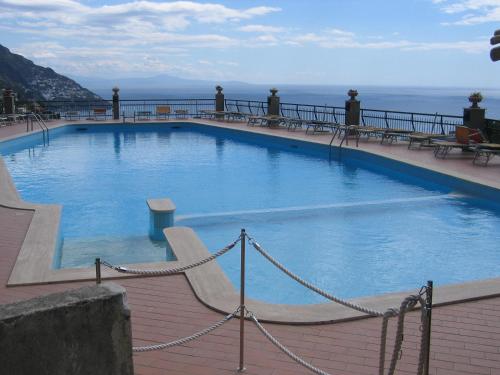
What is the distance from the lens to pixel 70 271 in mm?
5188

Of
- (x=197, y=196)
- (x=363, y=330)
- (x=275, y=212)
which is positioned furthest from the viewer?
(x=197, y=196)

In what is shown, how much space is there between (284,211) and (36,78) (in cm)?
5757

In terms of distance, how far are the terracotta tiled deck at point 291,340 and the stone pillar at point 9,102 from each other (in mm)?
17139

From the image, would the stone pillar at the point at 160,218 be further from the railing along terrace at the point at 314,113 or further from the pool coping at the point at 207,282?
the railing along terrace at the point at 314,113

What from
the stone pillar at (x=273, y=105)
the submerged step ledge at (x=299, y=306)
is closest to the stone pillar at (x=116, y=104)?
the stone pillar at (x=273, y=105)

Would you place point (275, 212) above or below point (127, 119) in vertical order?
below

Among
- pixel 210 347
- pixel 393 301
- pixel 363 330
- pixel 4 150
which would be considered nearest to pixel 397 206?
pixel 393 301

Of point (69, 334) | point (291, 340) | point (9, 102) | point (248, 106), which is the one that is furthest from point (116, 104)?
point (69, 334)

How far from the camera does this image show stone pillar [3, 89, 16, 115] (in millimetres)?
20094

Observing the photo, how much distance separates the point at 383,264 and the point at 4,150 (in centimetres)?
1238

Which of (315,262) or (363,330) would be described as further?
(315,262)

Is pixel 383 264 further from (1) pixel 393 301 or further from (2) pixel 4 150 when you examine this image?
(2) pixel 4 150

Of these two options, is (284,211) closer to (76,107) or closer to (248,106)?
(248,106)

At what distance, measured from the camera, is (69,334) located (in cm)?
Answer: 220
